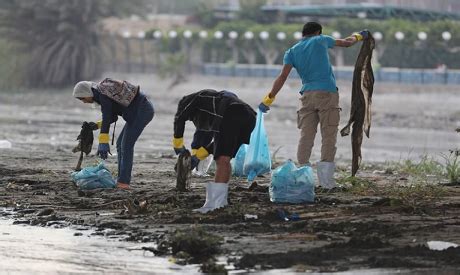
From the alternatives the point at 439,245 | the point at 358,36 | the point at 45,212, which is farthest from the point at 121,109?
the point at 439,245

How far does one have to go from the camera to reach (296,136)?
3155 centimetres

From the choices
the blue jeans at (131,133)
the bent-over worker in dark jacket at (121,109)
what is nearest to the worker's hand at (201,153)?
the bent-over worker in dark jacket at (121,109)

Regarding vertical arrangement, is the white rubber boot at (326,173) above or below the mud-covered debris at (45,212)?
above

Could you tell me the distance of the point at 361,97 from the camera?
13.4 m

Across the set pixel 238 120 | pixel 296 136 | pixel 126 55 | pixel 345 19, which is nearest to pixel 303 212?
pixel 238 120

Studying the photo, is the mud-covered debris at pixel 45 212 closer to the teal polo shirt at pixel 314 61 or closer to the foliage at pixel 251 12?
the teal polo shirt at pixel 314 61

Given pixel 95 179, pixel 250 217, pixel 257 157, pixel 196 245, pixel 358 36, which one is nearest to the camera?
pixel 196 245

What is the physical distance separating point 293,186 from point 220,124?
0.92 m

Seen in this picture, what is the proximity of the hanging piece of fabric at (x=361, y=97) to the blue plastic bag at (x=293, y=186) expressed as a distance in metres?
1.69

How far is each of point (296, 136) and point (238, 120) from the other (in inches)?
801

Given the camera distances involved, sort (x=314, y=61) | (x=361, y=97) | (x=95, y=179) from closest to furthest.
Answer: (x=314, y=61), (x=95, y=179), (x=361, y=97)

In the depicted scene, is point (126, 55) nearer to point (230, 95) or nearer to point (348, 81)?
point (348, 81)

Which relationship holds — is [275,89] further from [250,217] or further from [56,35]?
[56,35]

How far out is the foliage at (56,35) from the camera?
59.8 m
